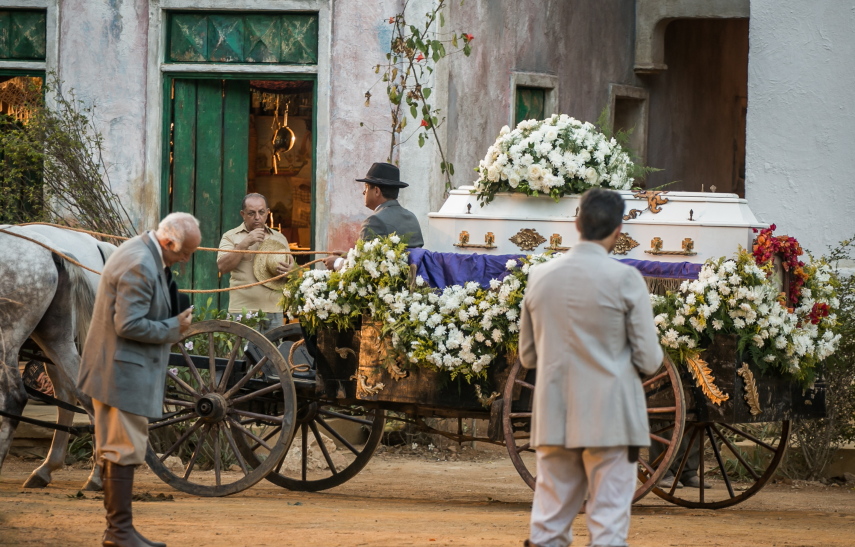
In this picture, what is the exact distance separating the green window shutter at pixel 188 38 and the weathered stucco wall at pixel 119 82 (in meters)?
0.26

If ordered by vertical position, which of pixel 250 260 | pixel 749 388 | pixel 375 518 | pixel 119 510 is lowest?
pixel 375 518

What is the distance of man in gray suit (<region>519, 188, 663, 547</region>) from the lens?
487 centimetres

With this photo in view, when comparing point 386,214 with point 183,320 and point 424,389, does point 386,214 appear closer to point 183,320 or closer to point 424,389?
point 424,389

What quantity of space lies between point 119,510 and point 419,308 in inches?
88.0

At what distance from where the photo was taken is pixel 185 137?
12.2 meters

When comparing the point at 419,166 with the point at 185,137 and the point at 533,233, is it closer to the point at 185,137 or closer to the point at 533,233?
the point at 185,137

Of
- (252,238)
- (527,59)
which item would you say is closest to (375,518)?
(252,238)

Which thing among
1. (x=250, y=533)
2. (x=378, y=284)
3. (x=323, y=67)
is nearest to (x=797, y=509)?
(x=378, y=284)

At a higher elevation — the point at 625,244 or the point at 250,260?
the point at 625,244

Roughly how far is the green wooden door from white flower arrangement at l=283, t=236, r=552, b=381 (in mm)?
4591

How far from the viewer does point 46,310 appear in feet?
26.8

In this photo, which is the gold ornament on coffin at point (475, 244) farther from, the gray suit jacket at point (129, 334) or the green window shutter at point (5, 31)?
the green window shutter at point (5, 31)

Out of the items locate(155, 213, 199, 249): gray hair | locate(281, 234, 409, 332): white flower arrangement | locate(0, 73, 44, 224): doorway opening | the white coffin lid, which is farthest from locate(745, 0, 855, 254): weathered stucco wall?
locate(155, 213, 199, 249): gray hair

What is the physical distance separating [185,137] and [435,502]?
209 inches
